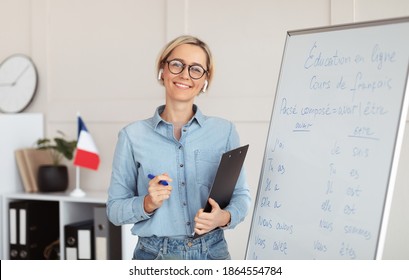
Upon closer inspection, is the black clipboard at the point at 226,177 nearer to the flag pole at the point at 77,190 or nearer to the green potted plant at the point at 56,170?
the flag pole at the point at 77,190

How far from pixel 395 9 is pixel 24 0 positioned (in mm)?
2391

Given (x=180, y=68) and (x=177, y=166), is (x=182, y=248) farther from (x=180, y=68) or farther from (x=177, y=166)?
(x=180, y=68)

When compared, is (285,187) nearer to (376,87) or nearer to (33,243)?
(376,87)

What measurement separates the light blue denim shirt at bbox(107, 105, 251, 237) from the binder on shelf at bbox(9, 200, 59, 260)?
1.87 m

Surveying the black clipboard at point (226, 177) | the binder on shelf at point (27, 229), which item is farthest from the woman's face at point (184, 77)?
the binder on shelf at point (27, 229)

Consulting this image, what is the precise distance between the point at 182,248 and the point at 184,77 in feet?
1.77

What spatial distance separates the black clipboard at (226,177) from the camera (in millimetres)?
1800

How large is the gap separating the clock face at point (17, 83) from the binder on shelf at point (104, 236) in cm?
102

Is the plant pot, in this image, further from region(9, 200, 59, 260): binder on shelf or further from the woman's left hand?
the woman's left hand

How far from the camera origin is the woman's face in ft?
6.30

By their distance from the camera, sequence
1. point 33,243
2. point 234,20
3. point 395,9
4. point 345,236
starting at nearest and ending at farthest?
point 345,236
point 395,9
point 234,20
point 33,243

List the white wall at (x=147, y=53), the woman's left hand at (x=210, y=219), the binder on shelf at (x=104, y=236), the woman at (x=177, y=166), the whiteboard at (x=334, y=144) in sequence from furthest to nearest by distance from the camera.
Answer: the binder on shelf at (x=104, y=236)
the white wall at (x=147, y=53)
the woman at (x=177, y=166)
the woman's left hand at (x=210, y=219)
the whiteboard at (x=334, y=144)
